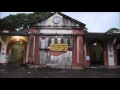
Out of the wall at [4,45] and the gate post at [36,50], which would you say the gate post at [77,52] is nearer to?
the gate post at [36,50]

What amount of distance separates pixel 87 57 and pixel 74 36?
2.62 metres

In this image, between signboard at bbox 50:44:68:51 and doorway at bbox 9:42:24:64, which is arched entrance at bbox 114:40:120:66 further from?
doorway at bbox 9:42:24:64

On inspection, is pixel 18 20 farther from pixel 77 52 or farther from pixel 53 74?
pixel 53 74

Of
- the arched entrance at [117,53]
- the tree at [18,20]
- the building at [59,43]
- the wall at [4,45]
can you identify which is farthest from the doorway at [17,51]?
the arched entrance at [117,53]

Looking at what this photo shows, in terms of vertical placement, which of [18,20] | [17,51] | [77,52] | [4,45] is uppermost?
[18,20]

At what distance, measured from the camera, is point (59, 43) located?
17.2 metres

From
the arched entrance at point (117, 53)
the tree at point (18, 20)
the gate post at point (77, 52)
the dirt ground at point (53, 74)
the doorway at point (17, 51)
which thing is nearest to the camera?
the dirt ground at point (53, 74)

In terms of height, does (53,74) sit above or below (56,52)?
below

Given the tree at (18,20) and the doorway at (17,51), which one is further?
the tree at (18,20)

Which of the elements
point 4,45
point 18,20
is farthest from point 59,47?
point 18,20

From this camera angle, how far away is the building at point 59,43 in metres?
17.0

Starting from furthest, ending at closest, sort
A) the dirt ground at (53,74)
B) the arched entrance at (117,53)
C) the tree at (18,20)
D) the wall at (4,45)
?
the tree at (18,20) → the wall at (4,45) → the arched entrance at (117,53) → the dirt ground at (53,74)

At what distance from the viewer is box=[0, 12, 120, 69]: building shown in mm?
16984

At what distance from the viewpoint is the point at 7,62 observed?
1814 centimetres
